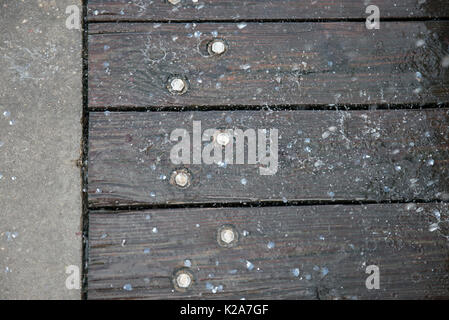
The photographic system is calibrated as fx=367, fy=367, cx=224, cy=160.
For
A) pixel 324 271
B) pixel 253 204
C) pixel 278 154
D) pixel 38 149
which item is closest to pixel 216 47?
pixel 278 154

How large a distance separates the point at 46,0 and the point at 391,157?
1148mm

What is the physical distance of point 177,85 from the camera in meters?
1.08

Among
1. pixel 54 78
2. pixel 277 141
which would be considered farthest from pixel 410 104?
pixel 54 78

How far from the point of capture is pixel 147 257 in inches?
41.5

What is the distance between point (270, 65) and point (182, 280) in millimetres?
682

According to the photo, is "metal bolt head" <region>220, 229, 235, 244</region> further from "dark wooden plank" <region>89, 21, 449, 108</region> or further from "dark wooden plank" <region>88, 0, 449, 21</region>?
"dark wooden plank" <region>88, 0, 449, 21</region>

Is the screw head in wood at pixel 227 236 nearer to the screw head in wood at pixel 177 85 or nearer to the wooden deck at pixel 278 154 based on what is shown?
the wooden deck at pixel 278 154

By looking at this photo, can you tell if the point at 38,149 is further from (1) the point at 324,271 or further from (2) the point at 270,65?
(1) the point at 324,271

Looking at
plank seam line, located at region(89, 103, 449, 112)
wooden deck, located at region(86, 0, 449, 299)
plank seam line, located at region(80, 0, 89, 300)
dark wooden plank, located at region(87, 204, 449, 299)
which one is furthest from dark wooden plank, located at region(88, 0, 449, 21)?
dark wooden plank, located at region(87, 204, 449, 299)

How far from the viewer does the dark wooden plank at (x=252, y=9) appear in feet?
3.64

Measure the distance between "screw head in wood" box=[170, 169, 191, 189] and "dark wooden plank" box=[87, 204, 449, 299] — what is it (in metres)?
0.08

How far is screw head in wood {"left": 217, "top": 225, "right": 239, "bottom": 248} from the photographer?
105 centimetres

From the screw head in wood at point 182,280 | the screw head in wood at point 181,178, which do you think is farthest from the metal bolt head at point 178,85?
the screw head in wood at point 182,280
